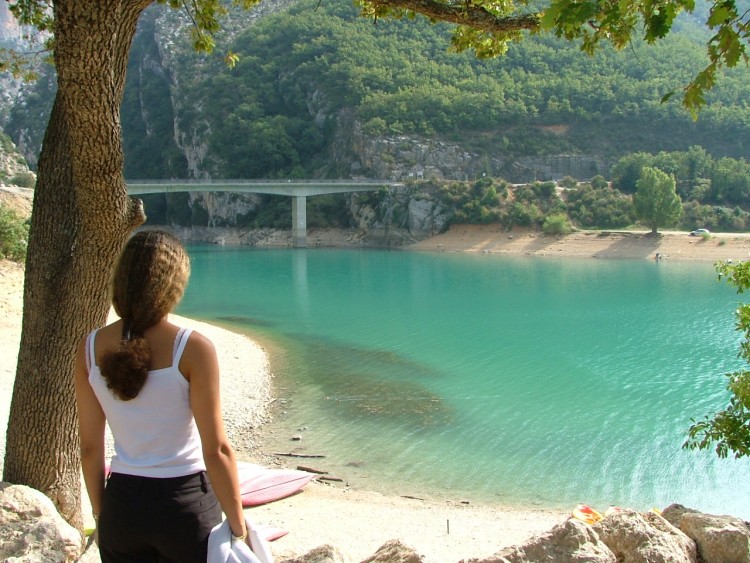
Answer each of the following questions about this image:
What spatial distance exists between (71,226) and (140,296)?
219 centimetres

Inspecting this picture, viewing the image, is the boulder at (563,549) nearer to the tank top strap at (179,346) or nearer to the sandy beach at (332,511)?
the sandy beach at (332,511)

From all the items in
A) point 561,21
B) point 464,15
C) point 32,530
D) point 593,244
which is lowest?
point 593,244

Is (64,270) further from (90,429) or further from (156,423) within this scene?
(156,423)

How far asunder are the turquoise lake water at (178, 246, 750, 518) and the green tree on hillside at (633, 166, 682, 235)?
1775cm

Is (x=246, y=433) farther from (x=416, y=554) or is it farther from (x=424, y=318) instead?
(x=424, y=318)

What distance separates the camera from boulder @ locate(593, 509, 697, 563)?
12.6 ft

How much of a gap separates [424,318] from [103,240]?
23.1 meters

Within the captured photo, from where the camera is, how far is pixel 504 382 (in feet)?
57.5

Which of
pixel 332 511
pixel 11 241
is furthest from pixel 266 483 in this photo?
pixel 11 241

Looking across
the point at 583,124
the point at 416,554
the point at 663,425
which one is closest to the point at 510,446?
the point at 663,425

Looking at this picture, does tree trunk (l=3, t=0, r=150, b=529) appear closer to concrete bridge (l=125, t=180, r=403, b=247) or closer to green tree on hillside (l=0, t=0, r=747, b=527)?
green tree on hillside (l=0, t=0, r=747, b=527)

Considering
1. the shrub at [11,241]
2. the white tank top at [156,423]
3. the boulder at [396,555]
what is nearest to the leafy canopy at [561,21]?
the white tank top at [156,423]

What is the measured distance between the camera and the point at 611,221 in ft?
194

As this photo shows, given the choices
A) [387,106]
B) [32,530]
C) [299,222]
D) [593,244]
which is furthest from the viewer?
[387,106]
